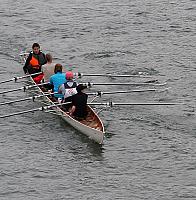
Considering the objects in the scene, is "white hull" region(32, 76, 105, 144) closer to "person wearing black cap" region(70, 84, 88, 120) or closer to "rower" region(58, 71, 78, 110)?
"person wearing black cap" region(70, 84, 88, 120)

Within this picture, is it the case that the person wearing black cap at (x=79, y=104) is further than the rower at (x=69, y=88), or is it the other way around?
the rower at (x=69, y=88)

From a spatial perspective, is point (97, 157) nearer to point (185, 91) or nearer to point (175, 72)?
point (185, 91)

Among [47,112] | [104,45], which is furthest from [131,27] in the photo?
[47,112]

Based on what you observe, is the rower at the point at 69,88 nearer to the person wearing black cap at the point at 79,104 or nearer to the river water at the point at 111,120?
the person wearing black cap at the point at 79,104

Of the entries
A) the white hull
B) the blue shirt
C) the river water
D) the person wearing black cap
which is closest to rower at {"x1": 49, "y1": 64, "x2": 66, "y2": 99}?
the blue shirt

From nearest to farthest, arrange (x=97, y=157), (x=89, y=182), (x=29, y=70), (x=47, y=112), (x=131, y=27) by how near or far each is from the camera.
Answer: (x=89, y=182)
(x=97, y=157)
(x=47, y=112)
(x=29, y=70)
(x=131, y=27)

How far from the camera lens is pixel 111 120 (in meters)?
30.2

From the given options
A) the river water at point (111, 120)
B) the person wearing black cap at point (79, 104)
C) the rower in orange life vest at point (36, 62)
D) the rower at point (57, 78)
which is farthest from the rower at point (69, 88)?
the rower in orange life vest at point (36, 62)

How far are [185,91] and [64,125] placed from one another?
7040 millimetres

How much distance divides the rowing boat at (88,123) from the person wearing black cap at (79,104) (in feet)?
0.73

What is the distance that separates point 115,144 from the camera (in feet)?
91.6

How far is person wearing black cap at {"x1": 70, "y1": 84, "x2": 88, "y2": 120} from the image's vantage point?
28109 millimetres

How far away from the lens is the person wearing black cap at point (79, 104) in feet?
92.2

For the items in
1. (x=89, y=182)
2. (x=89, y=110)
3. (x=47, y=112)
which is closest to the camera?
(x=89, y=182)
